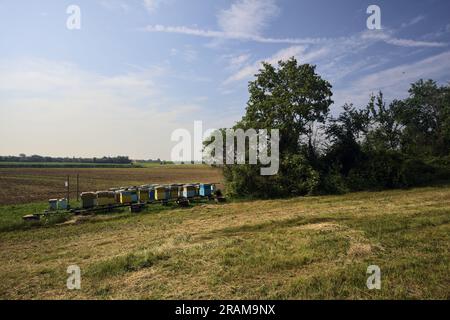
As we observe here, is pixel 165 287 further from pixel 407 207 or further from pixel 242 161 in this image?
pixel 242 161

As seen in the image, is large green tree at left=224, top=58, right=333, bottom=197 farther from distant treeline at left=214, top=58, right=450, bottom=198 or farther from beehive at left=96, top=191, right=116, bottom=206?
beehive at left=96, top=191, right=116, bottom=206

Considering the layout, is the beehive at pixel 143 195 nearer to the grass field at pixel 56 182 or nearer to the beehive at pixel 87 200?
the beehive at pixel 87 200

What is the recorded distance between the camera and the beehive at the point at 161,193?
59.5 feet

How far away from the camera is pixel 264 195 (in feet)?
71.8

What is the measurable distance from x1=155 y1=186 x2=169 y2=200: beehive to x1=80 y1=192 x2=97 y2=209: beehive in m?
3.44

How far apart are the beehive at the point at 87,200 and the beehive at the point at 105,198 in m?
0.24

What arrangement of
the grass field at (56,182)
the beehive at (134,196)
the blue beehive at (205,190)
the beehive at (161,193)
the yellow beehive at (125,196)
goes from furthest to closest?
the grass field at (56,182), the blue beehive at (205,190), the beehive at (161,193), the beehive at (134,196), the yellow beehive at (125,196)

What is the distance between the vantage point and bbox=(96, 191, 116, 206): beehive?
16328 millimetres

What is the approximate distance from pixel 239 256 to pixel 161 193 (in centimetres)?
1109

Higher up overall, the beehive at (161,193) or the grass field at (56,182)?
the beehive at (161,193)

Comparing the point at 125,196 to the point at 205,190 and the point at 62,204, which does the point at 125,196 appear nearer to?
the point at 62,204

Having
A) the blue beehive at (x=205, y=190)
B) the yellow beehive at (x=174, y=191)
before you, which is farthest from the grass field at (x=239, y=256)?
the blue beehive at (x=205, y=190)
